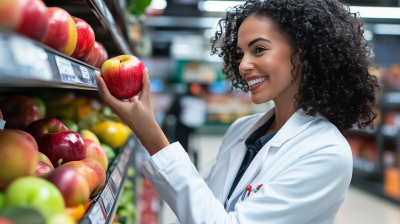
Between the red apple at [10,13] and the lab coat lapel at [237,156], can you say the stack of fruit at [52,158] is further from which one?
the lab coat lapel at [237,156]

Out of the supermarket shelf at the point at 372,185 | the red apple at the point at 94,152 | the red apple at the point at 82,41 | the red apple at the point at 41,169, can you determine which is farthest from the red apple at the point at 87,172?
the supermarket shelf at the point at 372,185

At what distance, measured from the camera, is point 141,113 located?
35.5 inches

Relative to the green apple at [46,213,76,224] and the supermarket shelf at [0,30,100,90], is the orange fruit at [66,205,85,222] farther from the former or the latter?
the supermarket shelf at [0,30,100,90]

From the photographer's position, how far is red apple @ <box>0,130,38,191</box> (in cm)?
52

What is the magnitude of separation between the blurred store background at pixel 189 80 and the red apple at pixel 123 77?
0.21 feet

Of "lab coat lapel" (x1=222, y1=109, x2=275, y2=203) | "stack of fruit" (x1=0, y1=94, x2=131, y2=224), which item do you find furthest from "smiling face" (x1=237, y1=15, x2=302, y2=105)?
"stack of fruit" (x1=0, y1=94, x2=131, y2=224)

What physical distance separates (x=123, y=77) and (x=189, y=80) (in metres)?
7.25

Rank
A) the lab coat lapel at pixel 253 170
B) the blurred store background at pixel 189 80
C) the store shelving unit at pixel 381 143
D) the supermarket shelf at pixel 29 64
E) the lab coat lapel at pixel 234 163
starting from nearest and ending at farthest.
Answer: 1. the supermarket shelf at pixel 29 64
2. the blurred store background at pixel 189 80
3. the lab coat lapel at pixel 253 170
4. the lab coat lapel at pixel 234 163
5. the store shelving unit at pixel 381 143

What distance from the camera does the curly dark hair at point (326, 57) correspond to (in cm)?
119

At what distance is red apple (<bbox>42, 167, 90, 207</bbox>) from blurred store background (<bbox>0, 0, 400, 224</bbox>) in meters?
0.18

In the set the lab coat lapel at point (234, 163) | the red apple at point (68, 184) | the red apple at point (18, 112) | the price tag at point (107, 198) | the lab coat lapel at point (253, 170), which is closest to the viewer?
the red apple at point (68, 184)

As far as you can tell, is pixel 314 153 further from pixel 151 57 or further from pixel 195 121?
pixel 151 57

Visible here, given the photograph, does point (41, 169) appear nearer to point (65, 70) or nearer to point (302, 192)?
point (65, 70)

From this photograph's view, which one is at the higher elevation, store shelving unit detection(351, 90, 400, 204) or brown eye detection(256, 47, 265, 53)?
brown eye detection(256, 47, 265, 53)
